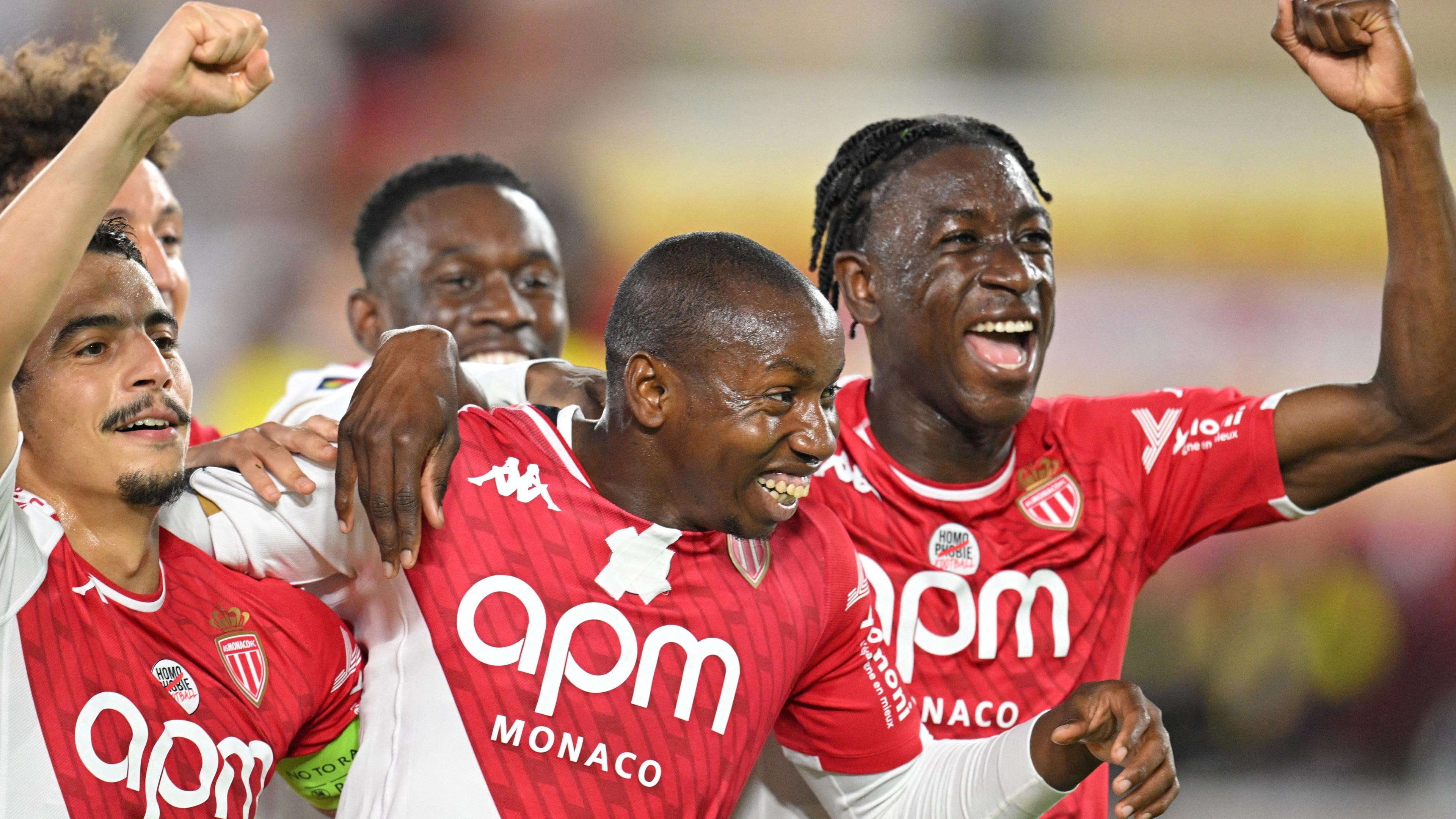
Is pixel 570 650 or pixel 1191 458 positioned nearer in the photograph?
pixel 570 650

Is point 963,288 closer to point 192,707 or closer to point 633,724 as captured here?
point 633,724

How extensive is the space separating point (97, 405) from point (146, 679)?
432 millimetres

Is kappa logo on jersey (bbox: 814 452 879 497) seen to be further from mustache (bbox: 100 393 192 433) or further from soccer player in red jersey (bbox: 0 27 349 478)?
mustache (bbox: 100 393 192 433)

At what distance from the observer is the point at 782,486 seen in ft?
7.29

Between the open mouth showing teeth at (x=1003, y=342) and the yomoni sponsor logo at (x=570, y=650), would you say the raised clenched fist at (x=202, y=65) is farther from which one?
the open mouth showing teeth at (x=1003, y=342)

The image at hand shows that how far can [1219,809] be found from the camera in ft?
19.6

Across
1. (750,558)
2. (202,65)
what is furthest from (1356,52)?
(202,65)

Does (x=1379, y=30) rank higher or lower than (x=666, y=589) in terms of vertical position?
higher

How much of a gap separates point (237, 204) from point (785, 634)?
5.60 metres

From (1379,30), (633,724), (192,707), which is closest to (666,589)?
(633,724)

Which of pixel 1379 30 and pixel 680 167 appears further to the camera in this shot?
pixel 680 167

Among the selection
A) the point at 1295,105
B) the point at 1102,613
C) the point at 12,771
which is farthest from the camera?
the point at 1295,105

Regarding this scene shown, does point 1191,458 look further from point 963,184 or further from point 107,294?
point 107,294

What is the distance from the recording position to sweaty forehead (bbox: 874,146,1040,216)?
9.48 ft
